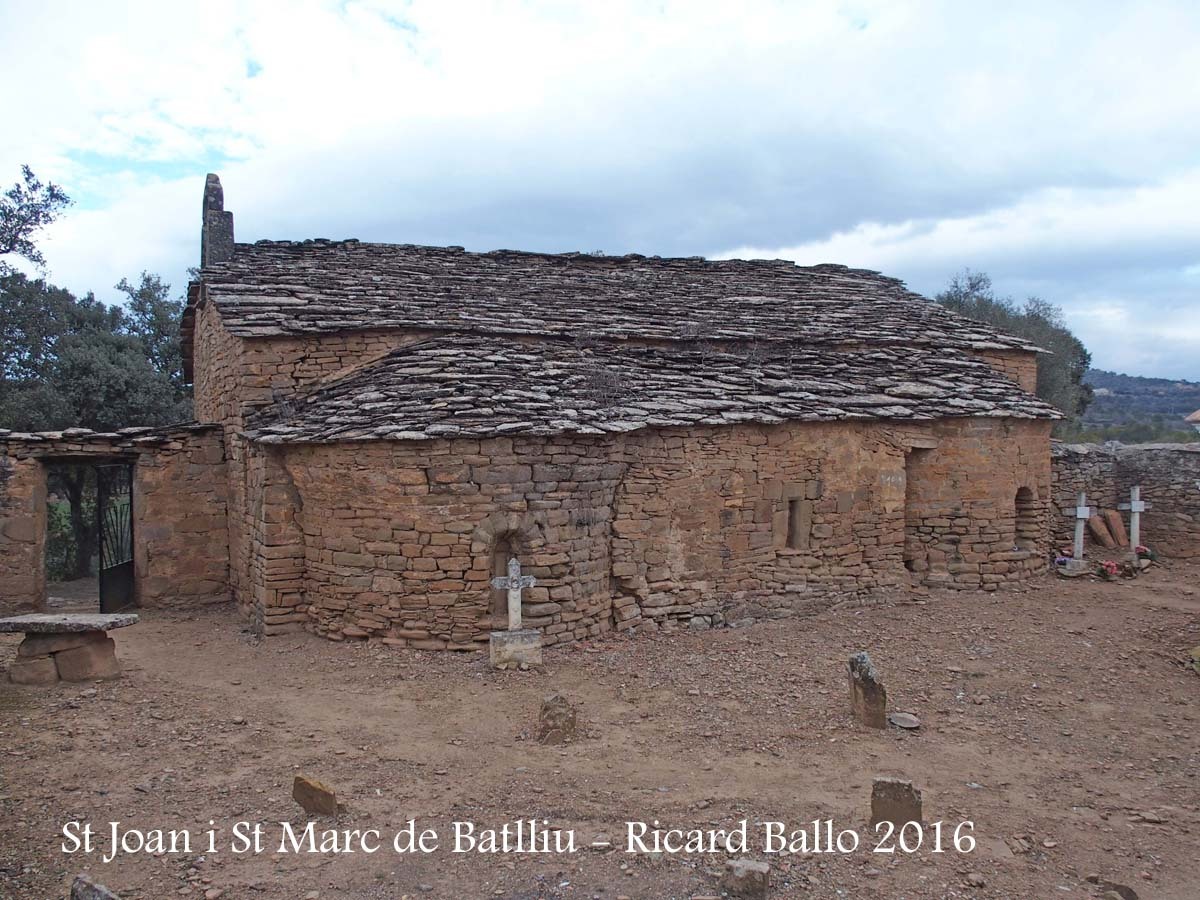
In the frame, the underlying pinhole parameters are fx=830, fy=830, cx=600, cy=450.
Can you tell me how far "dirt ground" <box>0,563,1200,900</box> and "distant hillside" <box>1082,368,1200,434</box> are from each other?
124 feet

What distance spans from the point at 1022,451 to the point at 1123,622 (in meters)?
2.86

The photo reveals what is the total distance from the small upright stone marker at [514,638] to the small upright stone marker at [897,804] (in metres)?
3.84

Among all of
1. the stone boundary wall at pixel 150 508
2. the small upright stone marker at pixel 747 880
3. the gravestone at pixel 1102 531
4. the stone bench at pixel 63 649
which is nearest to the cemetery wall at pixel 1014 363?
the gravestone at pixel 1102 531

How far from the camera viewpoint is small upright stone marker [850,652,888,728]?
6809 millimetres

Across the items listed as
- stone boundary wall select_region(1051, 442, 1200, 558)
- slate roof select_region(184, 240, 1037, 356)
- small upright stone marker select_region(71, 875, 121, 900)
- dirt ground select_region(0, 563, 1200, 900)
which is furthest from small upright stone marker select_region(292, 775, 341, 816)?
stone boundary wall select_region(1051, 442, 1200, 558)

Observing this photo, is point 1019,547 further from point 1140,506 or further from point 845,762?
point 845,762

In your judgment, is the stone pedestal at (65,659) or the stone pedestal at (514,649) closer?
the stone pedestal at (65,659)

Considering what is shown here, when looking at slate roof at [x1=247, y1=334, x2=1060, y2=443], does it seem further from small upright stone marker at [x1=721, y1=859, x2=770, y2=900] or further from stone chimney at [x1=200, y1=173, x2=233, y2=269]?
stone chimney at [x1=200, y1=173, x2=233, y2=269]

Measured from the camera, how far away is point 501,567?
28.7 ft

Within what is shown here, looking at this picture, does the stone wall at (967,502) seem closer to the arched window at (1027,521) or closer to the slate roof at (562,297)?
the arched window at (1027,521)

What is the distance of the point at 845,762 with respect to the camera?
6109 millimetres

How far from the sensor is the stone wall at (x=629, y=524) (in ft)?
27.7

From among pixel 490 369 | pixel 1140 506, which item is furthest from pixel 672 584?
pixel 1140 506

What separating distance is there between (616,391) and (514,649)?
11.1ft
